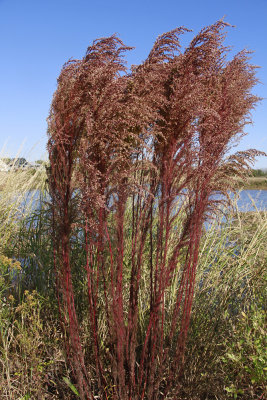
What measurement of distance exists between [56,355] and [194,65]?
240 centimetres

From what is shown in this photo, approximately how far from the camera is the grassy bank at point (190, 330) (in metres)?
A: 2.62

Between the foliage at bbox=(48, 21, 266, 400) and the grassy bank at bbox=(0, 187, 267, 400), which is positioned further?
the grassy bank at bbox=(0, 187, 267, 400)

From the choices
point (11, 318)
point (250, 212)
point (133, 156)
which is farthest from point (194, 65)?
point (250, 212)

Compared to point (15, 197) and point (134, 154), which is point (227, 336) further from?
point (15, 197)

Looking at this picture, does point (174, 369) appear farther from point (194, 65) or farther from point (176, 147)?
point (194, 65)

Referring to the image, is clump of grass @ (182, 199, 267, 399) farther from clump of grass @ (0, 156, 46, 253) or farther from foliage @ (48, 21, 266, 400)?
clump of grass @ (0, 156, 46, 253)

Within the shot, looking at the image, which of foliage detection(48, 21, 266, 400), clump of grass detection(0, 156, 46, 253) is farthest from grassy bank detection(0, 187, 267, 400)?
foliage detection(48, 21, 266, 400)

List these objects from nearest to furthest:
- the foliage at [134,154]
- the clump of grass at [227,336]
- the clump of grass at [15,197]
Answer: the foliage at [134,154]
the clump of grass at [227,336]
the clump of grass at [15,197]

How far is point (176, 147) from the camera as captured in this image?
7.25 feet

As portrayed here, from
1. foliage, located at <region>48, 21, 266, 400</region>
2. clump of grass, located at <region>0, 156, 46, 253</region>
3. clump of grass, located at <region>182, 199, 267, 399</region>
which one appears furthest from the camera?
clump of grass, located at <region>0, 156, 46, 253</region>

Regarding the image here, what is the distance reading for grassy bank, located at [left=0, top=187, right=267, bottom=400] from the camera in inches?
103

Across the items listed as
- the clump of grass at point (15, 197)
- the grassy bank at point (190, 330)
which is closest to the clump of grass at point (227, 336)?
the grassy bank at point (190, 330)

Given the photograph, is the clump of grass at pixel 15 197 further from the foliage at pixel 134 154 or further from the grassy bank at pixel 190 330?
the foliage at pixel 134 154

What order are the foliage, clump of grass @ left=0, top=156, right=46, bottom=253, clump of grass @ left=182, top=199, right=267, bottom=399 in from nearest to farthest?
the foliage, clump of grass @ left=182, top=199, right=267, bottom=399, clump of grass @ left=0, top=156, right=46, bottom=253
